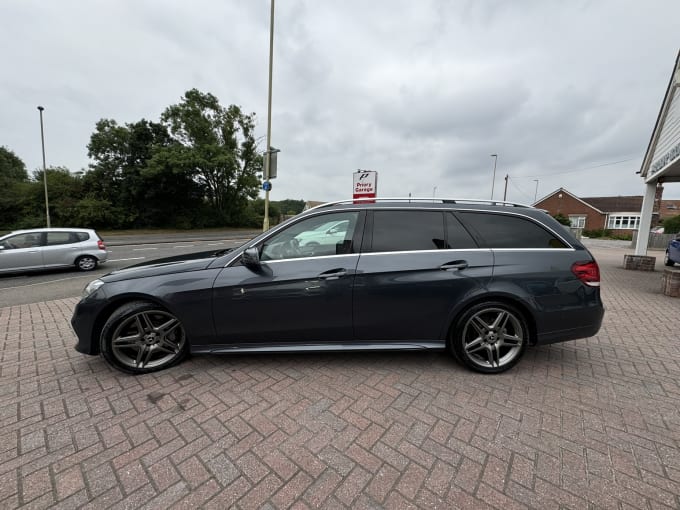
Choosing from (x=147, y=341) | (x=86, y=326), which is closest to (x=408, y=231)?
(x=147, y=341)

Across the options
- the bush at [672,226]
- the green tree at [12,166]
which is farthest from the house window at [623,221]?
the green tree at [12,166]

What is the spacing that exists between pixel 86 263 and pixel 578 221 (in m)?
51.0

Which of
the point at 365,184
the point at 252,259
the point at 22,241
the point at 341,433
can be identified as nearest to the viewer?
the point at 341,433

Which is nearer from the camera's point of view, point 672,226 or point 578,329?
point 578,329

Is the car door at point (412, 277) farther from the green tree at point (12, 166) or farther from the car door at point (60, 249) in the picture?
the green tree at point (12, 166)

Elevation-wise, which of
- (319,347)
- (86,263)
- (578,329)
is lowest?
(86,263)

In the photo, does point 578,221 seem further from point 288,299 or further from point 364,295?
point 288,299

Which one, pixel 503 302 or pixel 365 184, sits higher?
pixel 365 184

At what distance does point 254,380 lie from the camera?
2.71 metres

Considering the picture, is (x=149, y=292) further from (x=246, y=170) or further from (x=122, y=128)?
(x=122, y=128)

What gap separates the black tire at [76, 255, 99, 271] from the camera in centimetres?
896

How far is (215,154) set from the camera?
92.6ft

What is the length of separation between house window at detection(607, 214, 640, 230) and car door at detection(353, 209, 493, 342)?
4863cm

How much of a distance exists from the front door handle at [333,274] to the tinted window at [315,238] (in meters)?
0.18
